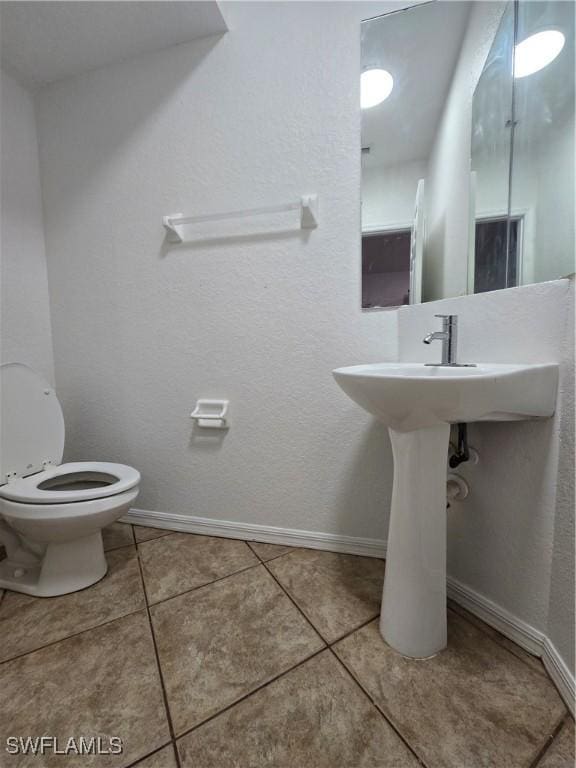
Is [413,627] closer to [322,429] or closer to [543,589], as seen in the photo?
[543,589]

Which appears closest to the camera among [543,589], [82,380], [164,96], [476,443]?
[543,589]

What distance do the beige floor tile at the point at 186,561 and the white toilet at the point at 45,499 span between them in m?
0.18

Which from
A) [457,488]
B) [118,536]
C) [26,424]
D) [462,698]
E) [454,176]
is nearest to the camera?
[462,698]

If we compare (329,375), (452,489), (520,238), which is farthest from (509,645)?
(520,238)

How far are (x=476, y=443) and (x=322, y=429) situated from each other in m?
0.52

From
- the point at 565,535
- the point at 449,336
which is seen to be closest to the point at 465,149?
the point at 449,336

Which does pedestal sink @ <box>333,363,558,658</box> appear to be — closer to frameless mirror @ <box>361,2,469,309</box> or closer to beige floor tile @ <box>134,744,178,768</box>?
frameless mirror @ <box>361,2,469,309</box>

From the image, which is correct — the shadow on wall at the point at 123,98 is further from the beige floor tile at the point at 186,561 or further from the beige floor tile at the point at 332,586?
the beige floor tile at the point at 332,586

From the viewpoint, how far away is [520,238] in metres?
0.88

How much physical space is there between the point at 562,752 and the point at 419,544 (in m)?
0.42

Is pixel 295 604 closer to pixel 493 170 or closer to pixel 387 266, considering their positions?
pixel 387 266

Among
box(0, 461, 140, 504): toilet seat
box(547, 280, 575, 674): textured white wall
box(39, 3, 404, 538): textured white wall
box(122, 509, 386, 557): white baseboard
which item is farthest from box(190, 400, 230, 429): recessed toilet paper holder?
box(547, 280, 575, 674): textured white wall

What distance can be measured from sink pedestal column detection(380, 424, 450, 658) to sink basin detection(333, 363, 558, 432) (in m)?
0.10

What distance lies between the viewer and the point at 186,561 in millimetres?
1237
